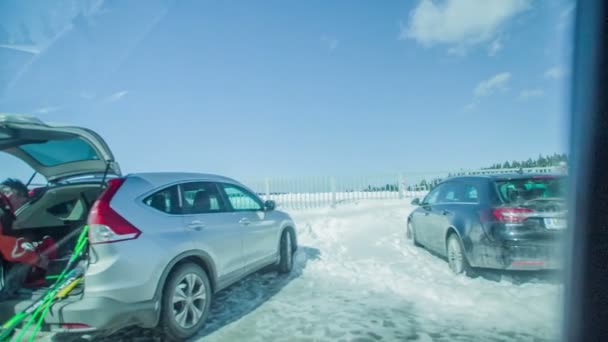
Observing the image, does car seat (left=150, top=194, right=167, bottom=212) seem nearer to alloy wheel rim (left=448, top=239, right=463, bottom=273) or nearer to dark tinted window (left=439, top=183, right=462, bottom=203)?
alloy wheel rim (left=448, top=239, right=463, bottom=273)

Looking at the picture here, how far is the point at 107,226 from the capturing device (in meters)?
2.76

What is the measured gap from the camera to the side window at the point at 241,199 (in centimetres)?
456

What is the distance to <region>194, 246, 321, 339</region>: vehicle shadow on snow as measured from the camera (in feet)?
12.5

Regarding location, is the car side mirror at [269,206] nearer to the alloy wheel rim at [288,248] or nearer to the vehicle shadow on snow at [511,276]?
the alloy wheel rim at [288,248]

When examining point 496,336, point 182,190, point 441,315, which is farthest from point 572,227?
point 182,190

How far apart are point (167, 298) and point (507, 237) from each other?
419 centimetres

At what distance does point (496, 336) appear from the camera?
3.09m

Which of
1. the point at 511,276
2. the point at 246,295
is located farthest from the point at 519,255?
the point at 246,295

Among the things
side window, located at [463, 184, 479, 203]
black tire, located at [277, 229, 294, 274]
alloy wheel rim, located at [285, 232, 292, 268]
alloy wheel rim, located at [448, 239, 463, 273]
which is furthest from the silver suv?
side window, located at [463, 184, 479, 203]

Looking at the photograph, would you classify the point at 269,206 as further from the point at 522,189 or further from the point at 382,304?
the point at 522,189

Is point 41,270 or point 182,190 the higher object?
point 182,190

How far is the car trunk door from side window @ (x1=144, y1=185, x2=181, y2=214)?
904 mm

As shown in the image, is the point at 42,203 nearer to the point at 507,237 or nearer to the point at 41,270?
the point at 41,270

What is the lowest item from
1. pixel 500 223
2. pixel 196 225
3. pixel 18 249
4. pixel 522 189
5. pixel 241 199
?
pixel 18 249
